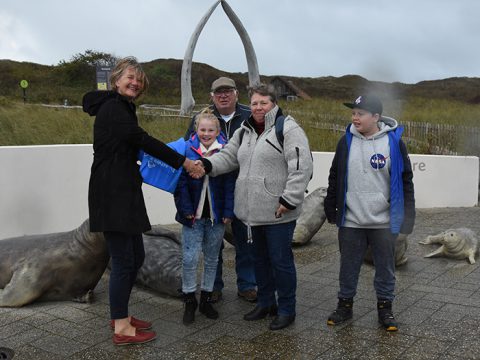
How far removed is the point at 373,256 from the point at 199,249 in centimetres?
132

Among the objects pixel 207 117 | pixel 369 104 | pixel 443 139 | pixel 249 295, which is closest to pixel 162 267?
pixel 249 295

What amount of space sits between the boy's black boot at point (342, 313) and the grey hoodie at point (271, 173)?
0.81m

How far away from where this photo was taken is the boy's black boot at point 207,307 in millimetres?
4523

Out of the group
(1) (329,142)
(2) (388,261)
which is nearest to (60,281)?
(2) (388,261)

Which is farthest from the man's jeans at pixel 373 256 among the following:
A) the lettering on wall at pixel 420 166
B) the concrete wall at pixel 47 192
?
the lettering on wall at pixel 420 166

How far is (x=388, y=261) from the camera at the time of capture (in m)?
4.24

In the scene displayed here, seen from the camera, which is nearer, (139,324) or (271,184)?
(271,184)

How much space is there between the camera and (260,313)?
446 centimetres

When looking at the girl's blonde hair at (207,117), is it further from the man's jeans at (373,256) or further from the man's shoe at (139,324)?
the man's shoe at (139,324)

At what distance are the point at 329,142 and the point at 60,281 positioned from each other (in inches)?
343

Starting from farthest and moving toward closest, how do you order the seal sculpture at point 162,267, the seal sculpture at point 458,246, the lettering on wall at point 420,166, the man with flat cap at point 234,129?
the lettering on wall at point 420,166
the seal sculpture at point 458,246
the seal sculpture at point 162,267
the man with flat cap at point 234,129

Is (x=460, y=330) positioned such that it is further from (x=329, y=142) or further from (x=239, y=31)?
(x=239, y=31)

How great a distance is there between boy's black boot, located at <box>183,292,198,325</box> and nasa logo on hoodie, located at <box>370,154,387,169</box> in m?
1.69

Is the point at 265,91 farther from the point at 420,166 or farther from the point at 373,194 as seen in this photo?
the point at 420,166
